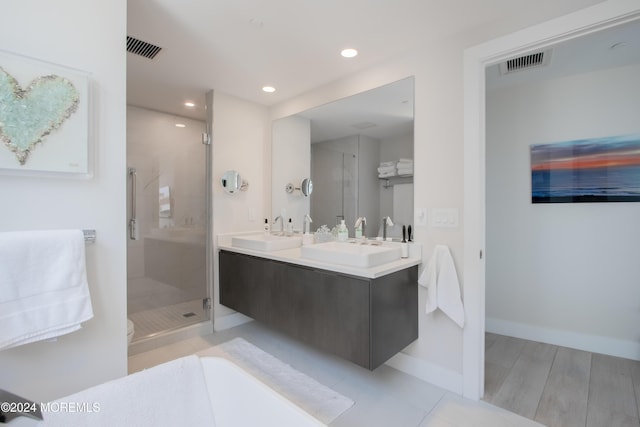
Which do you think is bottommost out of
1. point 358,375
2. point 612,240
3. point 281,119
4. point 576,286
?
point 358,375

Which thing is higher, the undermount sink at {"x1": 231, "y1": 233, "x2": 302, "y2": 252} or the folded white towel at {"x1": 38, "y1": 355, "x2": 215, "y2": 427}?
the undermount sink at {"x1": 231, "y1": 233, "x2": 302, "y2": 252}

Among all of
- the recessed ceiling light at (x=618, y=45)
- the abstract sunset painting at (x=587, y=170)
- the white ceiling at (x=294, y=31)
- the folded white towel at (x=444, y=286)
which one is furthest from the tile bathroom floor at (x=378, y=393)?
the recessed ceiling light at (x=618, y=45)

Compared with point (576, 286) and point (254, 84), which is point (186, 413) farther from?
point (576, 286)

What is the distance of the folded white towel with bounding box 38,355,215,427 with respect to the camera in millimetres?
1022

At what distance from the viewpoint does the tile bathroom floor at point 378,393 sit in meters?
1.71

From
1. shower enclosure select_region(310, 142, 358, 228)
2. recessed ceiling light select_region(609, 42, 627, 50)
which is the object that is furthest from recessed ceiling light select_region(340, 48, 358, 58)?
recessed ceiling light select_region(609, 42, 627, 50)

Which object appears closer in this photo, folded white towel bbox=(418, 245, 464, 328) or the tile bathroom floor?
the tile bathroom floor

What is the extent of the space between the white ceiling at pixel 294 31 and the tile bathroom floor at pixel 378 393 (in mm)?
2308

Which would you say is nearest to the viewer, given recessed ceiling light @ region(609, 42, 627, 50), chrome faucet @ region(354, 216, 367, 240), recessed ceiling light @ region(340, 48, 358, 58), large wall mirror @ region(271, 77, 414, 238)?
recessed ceiling light @ region(609, 42, 627, 50)

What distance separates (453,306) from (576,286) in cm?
152

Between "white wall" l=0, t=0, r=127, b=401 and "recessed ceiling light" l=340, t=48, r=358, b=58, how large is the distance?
1.40m

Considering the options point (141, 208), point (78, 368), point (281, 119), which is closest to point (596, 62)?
point (281, 119)

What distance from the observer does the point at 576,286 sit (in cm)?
259

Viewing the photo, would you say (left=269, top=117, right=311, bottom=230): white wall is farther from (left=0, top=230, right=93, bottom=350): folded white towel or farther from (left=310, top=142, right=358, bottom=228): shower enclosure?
(left=0, top=230, right=93, bottom=350): folded white towel
